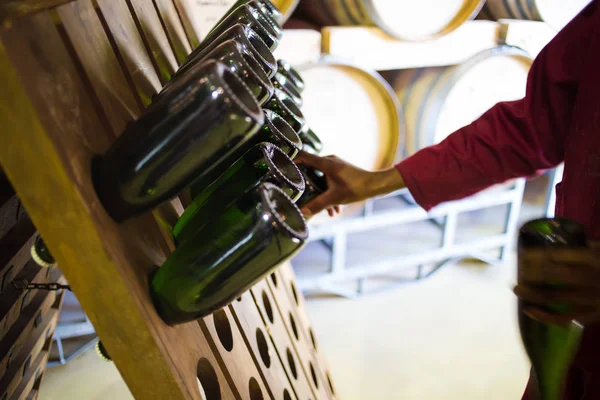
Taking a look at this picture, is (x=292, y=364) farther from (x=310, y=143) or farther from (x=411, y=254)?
(x=411, y=254)

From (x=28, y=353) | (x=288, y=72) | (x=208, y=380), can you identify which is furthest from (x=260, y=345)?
(x=288, y=72)

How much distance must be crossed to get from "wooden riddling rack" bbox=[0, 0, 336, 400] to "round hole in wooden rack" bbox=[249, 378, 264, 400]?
49 mm

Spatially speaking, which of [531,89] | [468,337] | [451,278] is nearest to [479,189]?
[531,89]

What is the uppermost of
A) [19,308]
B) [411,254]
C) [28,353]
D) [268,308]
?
[19,308]

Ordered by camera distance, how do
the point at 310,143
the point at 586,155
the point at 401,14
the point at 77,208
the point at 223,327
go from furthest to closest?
the point at 401,14 < the point at 310,143 < the point at 586,155 < the point at 223,327 < the point at 77,208

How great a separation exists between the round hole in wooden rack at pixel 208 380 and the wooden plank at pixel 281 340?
30 centimetres

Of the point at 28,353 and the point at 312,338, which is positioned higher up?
the point at 28,353

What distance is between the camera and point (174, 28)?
39.9 inches

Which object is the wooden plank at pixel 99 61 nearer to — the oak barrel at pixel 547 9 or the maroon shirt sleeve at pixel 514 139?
the maroon shirt sleeve at pixel 514 139

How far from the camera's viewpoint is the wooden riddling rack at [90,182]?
0.37 m

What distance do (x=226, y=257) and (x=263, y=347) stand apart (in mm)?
452

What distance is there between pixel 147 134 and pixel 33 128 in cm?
9

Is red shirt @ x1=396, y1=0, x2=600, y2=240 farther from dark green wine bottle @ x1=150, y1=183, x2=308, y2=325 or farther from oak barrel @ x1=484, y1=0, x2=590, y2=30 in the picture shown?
oak barrel @ x1=484, y1=0, x2=590, y2=30

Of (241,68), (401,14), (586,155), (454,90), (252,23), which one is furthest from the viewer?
(454,90)
